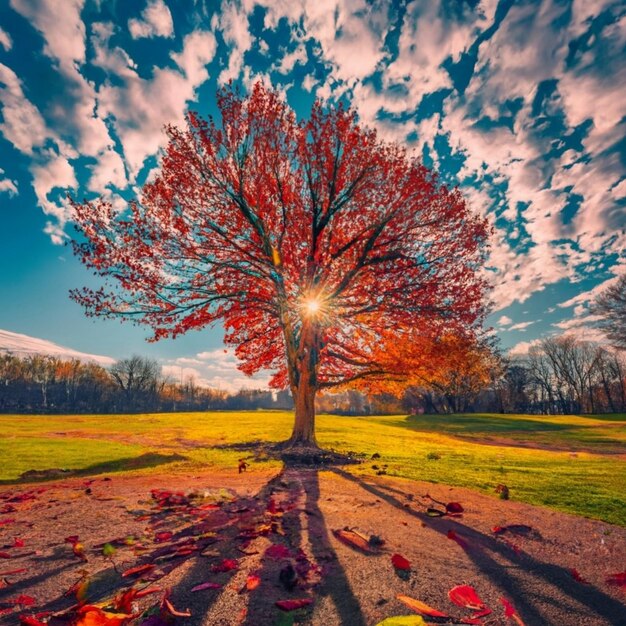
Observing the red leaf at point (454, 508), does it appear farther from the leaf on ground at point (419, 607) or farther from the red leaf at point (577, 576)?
the leaf on ground at point (419, 607)

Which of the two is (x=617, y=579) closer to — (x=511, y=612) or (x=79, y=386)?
(x=511, y=612)

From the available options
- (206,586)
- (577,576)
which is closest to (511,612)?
(577,576)

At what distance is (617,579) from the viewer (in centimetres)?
272

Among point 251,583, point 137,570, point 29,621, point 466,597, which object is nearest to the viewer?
point 29,621

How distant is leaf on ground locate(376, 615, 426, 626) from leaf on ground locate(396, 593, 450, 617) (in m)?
0.16

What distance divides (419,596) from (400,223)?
1144 centimetres

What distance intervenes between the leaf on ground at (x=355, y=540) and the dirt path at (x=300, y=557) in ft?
0.29

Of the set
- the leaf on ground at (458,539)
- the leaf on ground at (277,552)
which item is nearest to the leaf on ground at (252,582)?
the leaf on ground at (277,552)

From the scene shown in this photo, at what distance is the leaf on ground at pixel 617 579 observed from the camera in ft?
8.69

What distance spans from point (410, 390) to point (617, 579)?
64323mm

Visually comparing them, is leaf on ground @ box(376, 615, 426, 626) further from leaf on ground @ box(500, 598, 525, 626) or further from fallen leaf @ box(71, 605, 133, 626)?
fallen leaf @ box(71, 605, 133, 626)

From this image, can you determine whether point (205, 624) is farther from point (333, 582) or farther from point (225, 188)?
point (225, 188)

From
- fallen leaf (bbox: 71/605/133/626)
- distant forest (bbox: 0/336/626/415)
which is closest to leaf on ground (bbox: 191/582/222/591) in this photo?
fallen leaf (bbox: 71/605/133/626)

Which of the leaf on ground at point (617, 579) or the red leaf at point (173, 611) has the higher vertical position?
the red leaf at point (173, 611)
